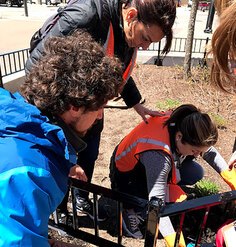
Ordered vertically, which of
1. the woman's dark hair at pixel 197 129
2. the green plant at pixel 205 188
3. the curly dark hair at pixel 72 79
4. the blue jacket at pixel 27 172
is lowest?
the green plant at pixel 205 188

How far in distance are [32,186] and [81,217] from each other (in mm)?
1713

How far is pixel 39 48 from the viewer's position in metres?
1.68

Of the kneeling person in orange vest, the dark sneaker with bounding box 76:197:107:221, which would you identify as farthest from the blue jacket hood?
the dark sneaker with bounding box 76:197:107:221

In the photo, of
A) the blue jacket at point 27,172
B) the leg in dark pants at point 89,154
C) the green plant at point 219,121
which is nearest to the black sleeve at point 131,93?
the leg in dark pants at point 89,154

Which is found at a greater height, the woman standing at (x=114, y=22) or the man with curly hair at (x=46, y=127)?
the woman standing at (x=114, y=22)

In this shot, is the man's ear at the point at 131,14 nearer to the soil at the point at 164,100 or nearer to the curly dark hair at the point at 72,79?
the curly dark hair at the point at 72,79

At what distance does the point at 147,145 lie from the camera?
206 cm

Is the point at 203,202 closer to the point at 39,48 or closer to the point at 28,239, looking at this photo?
the point at 28,239

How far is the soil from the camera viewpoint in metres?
3.11

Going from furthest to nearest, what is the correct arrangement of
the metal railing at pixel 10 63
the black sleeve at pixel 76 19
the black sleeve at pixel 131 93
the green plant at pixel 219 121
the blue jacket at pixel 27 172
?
the metal railing at pixel 10 63, the green plant at pixel 219 121, the black sleeve at pixel 131 93, the black sleeve at pixel 76 19, the blue jacket at pixel 27 172

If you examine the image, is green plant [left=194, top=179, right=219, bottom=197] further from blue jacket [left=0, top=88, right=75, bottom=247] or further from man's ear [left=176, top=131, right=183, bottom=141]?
blue jacket [left=0, top=88, right=75, bottom=247]

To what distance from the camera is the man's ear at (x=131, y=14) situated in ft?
5.44

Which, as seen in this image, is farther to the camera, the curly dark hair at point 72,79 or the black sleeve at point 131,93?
the black sleeve at point 131,93

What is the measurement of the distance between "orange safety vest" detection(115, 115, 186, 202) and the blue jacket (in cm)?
98
